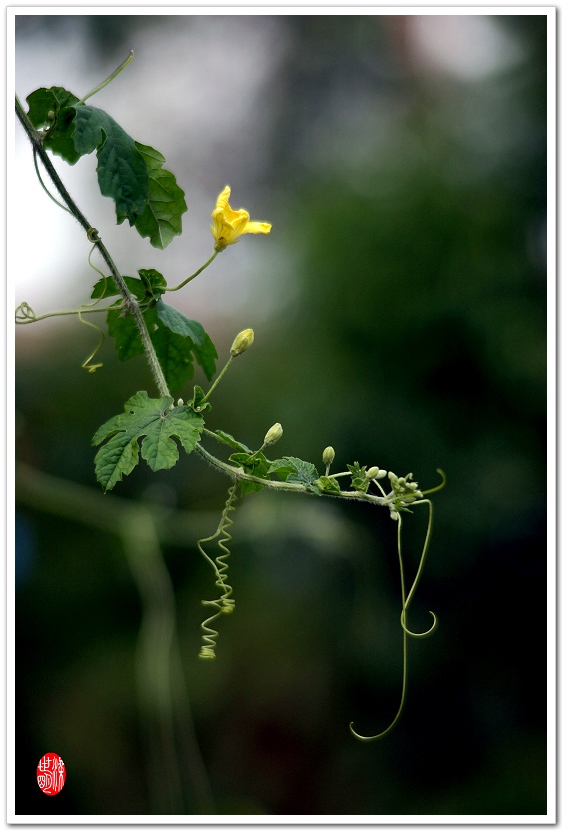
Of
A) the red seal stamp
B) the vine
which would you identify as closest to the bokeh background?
the red seal stamp

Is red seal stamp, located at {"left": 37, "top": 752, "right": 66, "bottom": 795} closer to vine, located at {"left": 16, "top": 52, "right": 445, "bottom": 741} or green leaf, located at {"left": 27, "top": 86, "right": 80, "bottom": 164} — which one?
vine, located at {"left": 16, "top": 52, "right": 445, "bottom": 741}

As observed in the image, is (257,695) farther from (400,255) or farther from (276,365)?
(400,255)

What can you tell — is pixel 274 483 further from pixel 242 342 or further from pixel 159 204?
pixel 159 204

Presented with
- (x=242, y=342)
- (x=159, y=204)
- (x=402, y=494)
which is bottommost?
(x=402, y=494)

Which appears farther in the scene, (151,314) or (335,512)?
(335,512)

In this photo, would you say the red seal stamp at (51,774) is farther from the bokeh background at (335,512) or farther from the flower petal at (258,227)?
the flower petal at (258,227)

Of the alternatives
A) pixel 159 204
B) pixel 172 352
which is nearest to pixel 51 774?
pixel 172 352

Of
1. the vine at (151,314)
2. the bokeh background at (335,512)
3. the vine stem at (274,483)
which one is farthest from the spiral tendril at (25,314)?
the bokeh background at (335,512)
